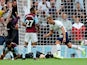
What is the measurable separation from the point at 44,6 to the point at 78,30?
193 centimetres

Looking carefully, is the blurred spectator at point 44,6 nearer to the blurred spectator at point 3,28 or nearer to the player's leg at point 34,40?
the blurred spectator at point 3,28

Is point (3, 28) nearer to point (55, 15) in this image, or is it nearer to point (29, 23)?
point (29, 23)

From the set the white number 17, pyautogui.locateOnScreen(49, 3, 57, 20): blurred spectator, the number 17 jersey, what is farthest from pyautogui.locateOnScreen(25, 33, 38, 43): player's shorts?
pyautogui.locateOnScreen(49, 3, 57, 20): blurred spectator

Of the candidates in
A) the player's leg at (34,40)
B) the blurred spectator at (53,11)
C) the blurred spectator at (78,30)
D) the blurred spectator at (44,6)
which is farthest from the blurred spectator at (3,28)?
the blurred spectator at (78,30)

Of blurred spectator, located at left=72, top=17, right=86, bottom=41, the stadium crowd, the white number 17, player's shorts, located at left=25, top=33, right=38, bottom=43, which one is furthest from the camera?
blurred spectator, located at left=72, top=17, right=86, bottom=41

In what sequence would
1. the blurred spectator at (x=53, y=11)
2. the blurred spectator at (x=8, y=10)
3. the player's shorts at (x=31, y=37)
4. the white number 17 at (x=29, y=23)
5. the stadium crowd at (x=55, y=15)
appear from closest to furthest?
the white number 17 at (x=29, y=23), the player's shorts at (x=31, y=37), the stadium crowd at (x=55, y=15), the blurred spectator at (x=8, y=10), the blurred spectator at (x=53, y=11)

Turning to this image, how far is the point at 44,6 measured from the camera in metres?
19.3

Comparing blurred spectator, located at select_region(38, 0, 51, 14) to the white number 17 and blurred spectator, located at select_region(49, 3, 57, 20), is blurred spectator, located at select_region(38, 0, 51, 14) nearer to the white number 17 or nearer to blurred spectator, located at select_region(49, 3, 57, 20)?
blurred spectator, located at select_region(49, 3, 57, 20)

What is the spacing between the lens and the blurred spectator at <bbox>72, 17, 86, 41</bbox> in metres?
18.4

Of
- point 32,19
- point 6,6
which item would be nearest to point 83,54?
point 32,19

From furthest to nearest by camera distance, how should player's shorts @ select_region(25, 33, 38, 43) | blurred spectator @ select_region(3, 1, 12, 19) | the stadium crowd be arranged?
blurred spectator @ select_region(3, 1, 12, 19)
the stadium crowd
player's shorts @ select_region(25, 33, 38, 43)

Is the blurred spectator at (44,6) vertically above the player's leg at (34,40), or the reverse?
the blurred spectator at (44,6)

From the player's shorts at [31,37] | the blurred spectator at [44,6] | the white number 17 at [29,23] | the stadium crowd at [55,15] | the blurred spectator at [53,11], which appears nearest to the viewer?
the white number 17 at [29,23]

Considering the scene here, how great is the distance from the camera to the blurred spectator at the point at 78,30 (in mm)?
18406
